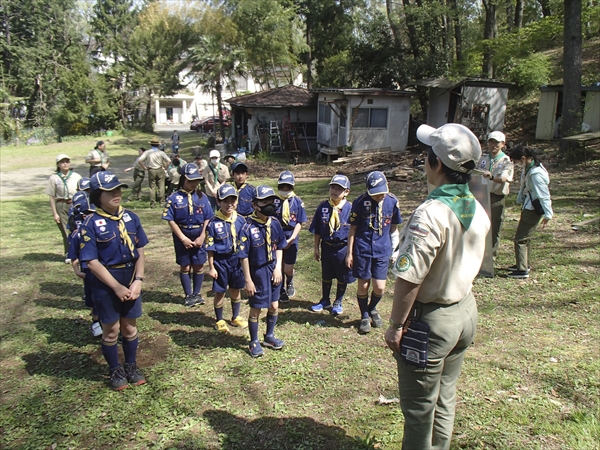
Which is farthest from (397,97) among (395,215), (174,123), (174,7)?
(174,123)

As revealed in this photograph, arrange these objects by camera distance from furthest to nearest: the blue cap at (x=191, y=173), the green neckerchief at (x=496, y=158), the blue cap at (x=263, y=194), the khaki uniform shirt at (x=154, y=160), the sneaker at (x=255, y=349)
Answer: the khaki uniform shirt at (x=154, y=160) < the green neckerchief at (x=496, y=158) < the blue cap at (x=191, y=173) < the sneaker at (x=255, y=349) < the blue cap at (x=263, y=194)

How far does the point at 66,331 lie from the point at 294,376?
3.05 m

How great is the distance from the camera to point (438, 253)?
97.8 inches

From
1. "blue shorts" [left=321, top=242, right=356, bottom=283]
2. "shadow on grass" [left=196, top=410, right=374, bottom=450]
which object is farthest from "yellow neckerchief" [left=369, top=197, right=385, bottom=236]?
"shadow on grass" [left=196, top=410, right=374, bottom=450]

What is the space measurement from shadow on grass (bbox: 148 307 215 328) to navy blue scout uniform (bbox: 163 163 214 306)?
10.3 inches

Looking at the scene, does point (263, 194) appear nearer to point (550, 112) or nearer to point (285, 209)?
point (285, 209)

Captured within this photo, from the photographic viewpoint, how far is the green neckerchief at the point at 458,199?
2494mm

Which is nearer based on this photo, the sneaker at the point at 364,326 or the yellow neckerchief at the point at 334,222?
the sneaker at the point at 364,326

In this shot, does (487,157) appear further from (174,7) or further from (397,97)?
(174,7)

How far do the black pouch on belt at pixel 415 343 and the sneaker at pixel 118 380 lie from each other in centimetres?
293

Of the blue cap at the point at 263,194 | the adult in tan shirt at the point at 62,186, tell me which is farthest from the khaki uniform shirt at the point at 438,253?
the adult in tan shirt at the point at 62,186

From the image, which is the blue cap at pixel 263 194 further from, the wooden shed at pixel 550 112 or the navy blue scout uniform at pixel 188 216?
the wooden shed at pixel 550 112

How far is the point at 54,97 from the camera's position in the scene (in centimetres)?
Answer: 4528

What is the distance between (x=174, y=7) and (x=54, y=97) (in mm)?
14912
